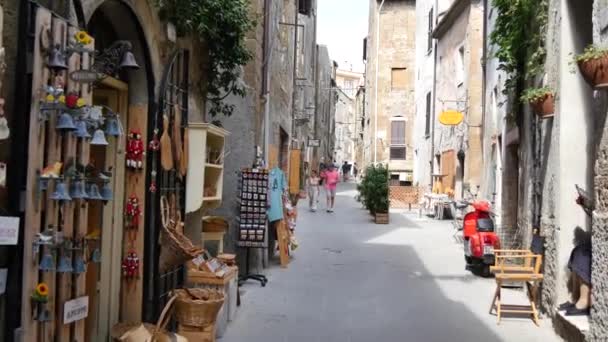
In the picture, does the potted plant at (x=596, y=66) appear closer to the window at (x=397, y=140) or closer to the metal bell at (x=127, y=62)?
the metal bell at (x=127, y=62)

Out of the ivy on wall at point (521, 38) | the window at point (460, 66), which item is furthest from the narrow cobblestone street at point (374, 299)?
the window at point (460, 66)

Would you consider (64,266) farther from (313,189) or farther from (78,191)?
(313,189)

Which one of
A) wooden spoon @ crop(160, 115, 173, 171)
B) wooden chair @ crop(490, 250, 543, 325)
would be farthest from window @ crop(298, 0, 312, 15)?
wooden spoon @ crop(160, 115, 173, 171)

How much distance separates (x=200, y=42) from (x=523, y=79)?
14.8 feet

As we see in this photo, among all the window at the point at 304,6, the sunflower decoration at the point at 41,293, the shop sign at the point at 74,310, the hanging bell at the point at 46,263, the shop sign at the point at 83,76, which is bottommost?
the shop sign at the point at 74,310

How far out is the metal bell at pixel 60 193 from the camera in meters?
3.34

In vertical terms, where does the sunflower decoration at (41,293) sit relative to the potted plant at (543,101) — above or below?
below

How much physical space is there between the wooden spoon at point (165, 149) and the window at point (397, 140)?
28390mm

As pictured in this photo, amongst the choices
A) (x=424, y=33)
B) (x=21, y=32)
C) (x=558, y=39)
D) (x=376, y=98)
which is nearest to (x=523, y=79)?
(x=558, y=39)

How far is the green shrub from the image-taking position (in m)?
17.5

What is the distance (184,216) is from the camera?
6.07 m

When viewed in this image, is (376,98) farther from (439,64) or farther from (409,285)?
(409,285)

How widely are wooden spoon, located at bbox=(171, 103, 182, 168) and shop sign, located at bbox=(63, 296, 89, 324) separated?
81.0 inches

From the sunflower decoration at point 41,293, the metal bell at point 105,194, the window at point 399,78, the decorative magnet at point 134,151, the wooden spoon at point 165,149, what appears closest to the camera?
the sunflower decoration at point 41,293
